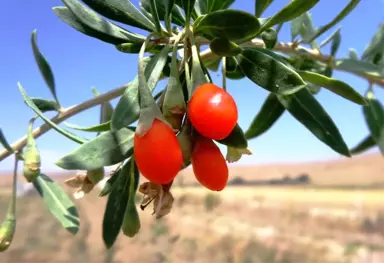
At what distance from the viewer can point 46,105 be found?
0.88 m

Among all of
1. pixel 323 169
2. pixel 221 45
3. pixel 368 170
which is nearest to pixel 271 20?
pixel 221 45

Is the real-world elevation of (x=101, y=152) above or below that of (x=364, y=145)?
above

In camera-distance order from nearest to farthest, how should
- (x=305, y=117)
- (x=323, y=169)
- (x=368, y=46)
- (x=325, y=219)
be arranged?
(x=305, y=117) < (x=368, y=46) < (x=325, y=219) < (x=323, y=169)

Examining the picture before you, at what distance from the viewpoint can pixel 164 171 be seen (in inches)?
16.8

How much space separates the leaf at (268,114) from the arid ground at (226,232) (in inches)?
150

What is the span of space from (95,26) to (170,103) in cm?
20

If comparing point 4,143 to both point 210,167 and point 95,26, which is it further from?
point 210,167

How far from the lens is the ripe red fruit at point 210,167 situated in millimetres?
468

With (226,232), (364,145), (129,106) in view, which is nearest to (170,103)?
(129,106)

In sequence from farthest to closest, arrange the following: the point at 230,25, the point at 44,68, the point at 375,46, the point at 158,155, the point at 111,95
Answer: the point at 375,46 < the point at 44,68 < the point at 111,95 < the point at 230,25 < the point at 158,155

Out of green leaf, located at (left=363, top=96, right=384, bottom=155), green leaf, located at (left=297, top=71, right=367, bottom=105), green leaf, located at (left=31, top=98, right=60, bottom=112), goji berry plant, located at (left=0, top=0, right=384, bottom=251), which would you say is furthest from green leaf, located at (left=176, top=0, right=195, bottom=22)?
green leaf, located at (left=363, top=96, right=384, bottom=155)

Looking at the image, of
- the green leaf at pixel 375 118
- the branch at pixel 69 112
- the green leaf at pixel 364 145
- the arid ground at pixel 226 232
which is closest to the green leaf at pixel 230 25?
the branch at pixel 69 112

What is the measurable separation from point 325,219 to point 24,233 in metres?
6.73

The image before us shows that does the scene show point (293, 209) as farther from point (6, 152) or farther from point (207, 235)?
point (6, 152)
